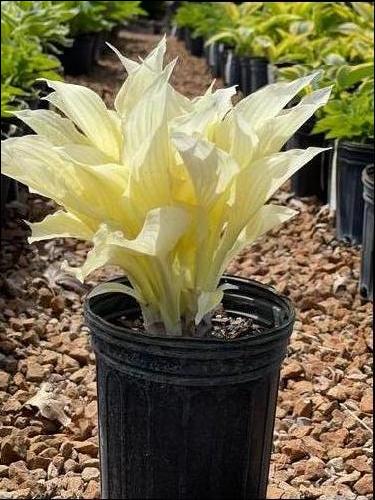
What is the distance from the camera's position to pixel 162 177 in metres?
1.72

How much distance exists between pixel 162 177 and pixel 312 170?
10.3 feet

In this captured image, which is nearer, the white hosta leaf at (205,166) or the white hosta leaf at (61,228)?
the white hosta leaf at (205,166)

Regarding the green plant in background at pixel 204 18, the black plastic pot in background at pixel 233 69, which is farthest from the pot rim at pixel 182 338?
the green plant in background at pixel 204 18

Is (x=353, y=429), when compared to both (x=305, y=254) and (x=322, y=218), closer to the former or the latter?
(x=305, y=254)

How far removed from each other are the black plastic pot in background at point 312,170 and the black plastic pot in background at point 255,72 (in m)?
2.29

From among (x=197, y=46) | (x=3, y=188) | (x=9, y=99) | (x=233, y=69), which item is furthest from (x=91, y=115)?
(x=197, y=46)

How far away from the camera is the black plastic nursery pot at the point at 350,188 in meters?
3.95

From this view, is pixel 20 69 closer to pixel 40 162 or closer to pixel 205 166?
pixel 40 162

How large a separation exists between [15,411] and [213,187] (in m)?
1.12

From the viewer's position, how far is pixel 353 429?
261 centimetres

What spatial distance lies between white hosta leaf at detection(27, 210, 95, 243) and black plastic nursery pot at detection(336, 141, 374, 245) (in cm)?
230

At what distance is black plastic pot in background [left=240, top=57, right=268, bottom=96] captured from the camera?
23.2 feet

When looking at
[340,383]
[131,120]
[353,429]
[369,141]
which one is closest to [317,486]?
[353,429]

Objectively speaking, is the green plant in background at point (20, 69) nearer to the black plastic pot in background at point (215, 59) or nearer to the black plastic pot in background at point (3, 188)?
the black plastic pot in background at point (3, 188)
